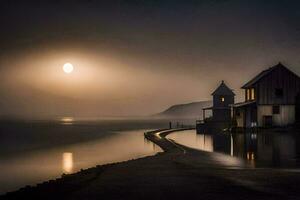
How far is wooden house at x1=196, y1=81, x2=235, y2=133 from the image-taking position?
7919cm

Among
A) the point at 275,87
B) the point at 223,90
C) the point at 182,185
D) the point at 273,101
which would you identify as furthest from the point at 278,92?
the point at 182,185

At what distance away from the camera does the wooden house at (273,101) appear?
66500mm

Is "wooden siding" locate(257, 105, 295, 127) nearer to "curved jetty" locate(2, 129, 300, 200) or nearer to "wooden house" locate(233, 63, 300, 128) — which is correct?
"wooden house" locate(233, 63, 300, 128)

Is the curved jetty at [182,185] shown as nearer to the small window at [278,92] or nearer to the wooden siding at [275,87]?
the wooden siding at [275,87]

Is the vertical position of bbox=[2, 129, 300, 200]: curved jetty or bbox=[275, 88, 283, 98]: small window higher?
bbox=[275, 88, 283, 98]: small window

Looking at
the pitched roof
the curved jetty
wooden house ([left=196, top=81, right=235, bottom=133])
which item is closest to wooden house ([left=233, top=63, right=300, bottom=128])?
wooden house ([left=196, top=81, right=235, bottom=133])

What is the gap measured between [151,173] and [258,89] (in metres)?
49.2

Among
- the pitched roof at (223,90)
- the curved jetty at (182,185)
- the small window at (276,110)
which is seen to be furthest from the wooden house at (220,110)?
the curved jetty at (182,185)

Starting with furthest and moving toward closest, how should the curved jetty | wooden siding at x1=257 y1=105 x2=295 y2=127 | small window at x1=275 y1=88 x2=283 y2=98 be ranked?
small window at x1=275 y1=88 x2=283 y2=98
wooden siding at x1=257 y1=105 x2=295 y2=127
the curved jetty

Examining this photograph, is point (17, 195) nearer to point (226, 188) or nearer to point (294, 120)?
point (226, 188)

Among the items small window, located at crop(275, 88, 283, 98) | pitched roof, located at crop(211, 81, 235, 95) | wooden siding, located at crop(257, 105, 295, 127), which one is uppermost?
pitched roof, located at crop(211, 81, 235, 95)

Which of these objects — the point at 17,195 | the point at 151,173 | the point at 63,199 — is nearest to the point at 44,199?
the point at 63,199

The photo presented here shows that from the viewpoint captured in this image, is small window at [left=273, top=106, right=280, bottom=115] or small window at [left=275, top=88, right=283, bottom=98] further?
small window at [left=275, top=88, right=283, bottom=98]

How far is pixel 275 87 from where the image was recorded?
6694 centimetres
